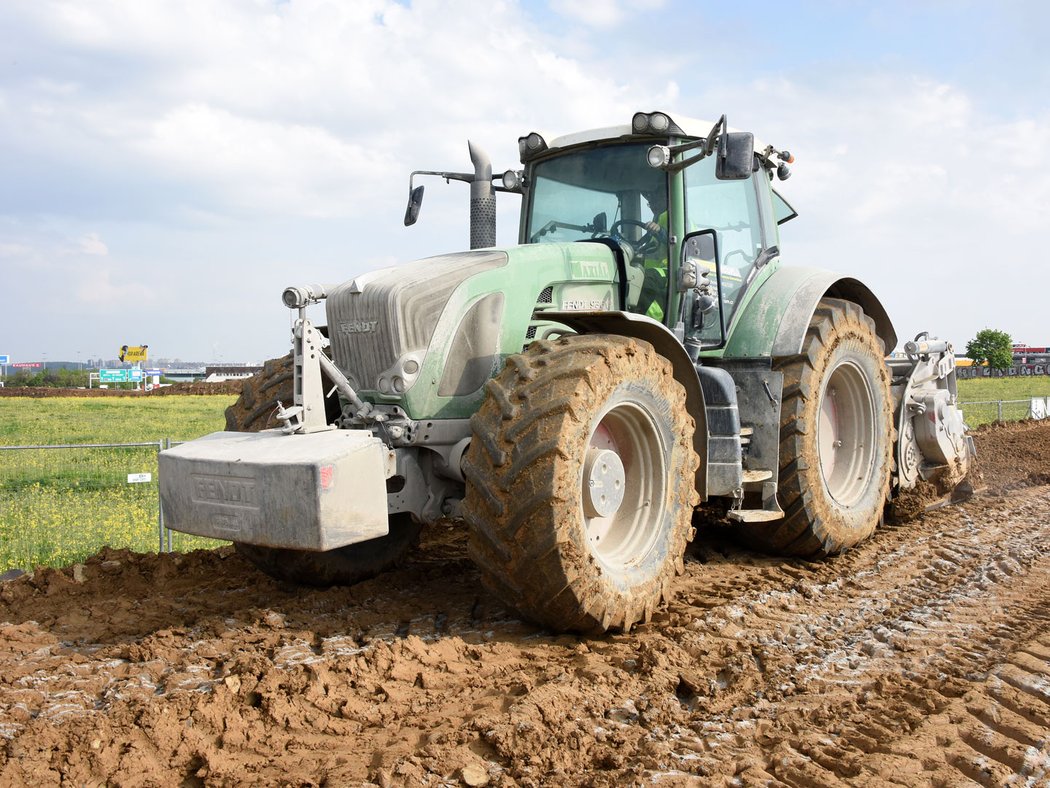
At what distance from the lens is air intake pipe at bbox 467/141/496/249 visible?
21.3 feet

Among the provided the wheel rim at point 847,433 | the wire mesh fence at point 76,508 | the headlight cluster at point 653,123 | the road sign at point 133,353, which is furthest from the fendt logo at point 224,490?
the road sign at point 133,353

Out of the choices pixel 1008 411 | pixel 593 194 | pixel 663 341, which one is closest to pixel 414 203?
pixel 593 194

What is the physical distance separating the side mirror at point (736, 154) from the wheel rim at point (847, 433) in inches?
96.9

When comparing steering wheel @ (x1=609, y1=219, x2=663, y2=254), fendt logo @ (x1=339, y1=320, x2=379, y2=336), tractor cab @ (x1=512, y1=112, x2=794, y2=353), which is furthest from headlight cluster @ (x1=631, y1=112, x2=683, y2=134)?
fendt logo @ (x1=339, y1=320, x2=379, y2=336)

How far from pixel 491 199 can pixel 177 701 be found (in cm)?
412

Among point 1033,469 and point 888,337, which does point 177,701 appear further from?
point 1033,469

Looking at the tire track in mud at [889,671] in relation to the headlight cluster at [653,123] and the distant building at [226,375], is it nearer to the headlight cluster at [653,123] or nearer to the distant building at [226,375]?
the headlight cluster at [653,123]

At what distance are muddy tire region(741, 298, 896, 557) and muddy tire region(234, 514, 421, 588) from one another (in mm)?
2438

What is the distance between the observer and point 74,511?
28.7ft

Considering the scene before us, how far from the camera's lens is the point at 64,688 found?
3.85 m

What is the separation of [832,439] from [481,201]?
10.7 ft

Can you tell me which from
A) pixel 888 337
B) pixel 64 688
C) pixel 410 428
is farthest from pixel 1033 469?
pixel 64 688

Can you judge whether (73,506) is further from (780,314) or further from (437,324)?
(780,314)

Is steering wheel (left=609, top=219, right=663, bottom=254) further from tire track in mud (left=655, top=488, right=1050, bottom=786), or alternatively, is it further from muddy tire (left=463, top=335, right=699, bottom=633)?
tire track in mud (left=655, top=488, right=1050, bottom=786)
